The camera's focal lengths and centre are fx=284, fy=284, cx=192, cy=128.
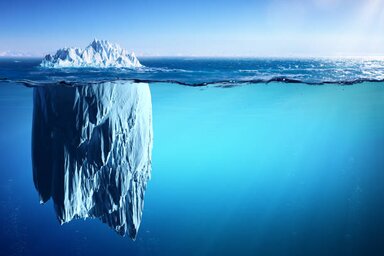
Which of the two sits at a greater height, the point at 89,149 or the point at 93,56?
the point at 93,56

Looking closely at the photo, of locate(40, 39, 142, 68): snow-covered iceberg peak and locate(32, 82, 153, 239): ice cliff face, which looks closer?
locate(40, 39, 142, 68): snow-covered iceberg peak

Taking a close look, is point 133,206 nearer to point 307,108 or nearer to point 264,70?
point 264,70

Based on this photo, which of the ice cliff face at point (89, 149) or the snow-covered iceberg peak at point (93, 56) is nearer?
the snow-covered iceberg peak at point (93, 56)

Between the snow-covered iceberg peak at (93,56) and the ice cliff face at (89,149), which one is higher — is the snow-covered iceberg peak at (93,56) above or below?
above

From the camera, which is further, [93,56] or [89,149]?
[89,149]
